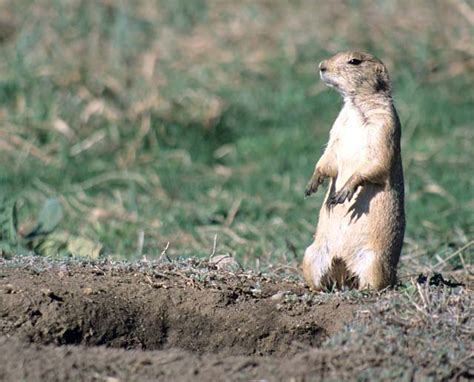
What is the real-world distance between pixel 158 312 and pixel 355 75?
5.17 feet

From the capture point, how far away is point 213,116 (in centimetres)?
985

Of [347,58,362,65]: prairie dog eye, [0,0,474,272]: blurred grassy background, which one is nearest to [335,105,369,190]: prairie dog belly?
[347,58,362,65]: prairie dog eye

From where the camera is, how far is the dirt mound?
448 centimetres

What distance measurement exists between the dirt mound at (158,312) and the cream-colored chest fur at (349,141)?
66cm

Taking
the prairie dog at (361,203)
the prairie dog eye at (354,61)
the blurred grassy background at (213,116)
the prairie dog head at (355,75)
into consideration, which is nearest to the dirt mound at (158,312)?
the prairie dog at (361,203)

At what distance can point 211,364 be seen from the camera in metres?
3.81

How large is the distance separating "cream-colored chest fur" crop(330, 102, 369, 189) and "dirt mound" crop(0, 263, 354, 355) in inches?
26.1

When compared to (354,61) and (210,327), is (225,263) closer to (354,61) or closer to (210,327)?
(210,327)

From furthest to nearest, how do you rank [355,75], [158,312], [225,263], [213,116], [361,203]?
[213,116], [225,263], [355,75], [361,203], [158,312]

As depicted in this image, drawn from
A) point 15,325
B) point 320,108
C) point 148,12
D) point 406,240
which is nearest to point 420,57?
point 320,108

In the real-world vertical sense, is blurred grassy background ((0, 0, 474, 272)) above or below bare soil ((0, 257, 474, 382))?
below

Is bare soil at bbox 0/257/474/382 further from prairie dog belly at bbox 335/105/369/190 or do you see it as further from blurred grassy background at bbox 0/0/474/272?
blurred grassy background at bbox 0/0/474/272

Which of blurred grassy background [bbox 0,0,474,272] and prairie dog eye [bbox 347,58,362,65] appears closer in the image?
prairie dog eye [bbox 347,58,362,65]

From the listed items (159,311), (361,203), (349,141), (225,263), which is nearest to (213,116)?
(225,263)
